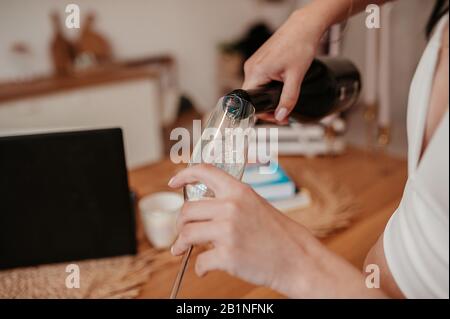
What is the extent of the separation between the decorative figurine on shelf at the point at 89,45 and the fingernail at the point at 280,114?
2201 millimetres

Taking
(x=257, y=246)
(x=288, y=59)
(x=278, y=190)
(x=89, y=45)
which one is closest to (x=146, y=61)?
(x=89, y=45)

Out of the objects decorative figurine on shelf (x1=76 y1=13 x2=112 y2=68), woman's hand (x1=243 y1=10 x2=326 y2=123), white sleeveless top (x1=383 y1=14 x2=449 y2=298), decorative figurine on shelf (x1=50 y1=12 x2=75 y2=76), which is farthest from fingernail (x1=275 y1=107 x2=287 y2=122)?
decorative figurine on shelf (x1=76 y1=13 x2=112 y2=68)

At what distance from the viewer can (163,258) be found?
72 cm

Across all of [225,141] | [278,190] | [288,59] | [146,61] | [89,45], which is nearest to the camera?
[225,141]

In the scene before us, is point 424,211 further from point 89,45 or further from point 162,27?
point 162,27

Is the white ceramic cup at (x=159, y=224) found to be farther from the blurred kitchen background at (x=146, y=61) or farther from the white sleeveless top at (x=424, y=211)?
the blurred kitchen background at (x=146, y=61)

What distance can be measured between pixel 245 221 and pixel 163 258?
A: 0.39 meters

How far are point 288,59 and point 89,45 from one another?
2.20m

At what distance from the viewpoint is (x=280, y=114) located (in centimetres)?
62

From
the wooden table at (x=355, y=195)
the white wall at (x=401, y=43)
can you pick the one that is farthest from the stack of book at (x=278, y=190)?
the white wall at (x=401, y=43)

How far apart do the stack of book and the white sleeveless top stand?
0.46 metres

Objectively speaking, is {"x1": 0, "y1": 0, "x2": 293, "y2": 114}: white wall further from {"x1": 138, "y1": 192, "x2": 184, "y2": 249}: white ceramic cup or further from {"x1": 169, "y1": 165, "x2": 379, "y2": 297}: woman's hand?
{"x1": 169, "y1": 165, "x2": 379, "y2": 297}: woman's hand
